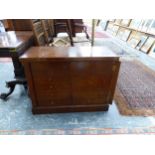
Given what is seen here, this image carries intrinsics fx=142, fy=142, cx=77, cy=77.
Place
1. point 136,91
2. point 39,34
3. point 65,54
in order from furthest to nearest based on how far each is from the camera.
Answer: point 136,91 → point 39,34 → point 65,54

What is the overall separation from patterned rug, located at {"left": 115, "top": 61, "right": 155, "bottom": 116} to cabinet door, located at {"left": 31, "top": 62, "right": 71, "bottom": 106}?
72cm

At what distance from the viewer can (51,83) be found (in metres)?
1.40

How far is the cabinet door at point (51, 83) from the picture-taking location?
51.0 inches

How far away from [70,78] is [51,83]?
0.19 metres

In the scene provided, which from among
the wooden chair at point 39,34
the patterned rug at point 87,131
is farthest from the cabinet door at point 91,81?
the wooden chair at point 39,34

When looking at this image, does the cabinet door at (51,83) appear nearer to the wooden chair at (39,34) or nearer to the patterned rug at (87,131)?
the patterned rug at (87,131)

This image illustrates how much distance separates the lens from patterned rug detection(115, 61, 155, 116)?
1671mm

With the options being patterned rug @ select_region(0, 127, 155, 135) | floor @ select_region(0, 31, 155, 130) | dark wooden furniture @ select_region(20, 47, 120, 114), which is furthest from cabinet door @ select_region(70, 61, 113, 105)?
patterned rug @ select_region(0, 127, 155, 135)

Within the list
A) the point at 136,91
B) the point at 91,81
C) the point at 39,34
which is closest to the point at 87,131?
the point at 91,81

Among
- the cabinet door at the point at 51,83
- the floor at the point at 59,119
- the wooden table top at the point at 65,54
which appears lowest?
the floor at the point at 59,119

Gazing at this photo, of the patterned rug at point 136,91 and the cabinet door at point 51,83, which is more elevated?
the cabinet door at point 51,83

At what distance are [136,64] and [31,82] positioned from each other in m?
2.25

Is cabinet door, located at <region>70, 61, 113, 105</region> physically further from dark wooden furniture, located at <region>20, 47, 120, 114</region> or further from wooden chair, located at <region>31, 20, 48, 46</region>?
wooden chair, located at <region>31, 20, 48, 46</region>

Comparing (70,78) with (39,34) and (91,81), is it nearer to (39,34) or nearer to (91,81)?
(91,81)
